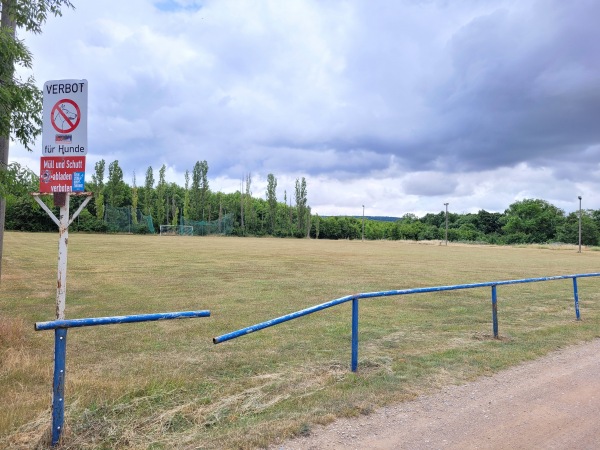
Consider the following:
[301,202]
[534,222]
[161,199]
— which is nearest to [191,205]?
[161,199]

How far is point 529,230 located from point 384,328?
117m

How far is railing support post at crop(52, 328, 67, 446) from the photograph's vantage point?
3.22 metres

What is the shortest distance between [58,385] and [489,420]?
12.3 ft

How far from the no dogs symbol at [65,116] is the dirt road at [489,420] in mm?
4584

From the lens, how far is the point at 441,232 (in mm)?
112812

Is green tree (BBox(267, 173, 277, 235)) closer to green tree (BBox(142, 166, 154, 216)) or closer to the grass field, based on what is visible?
green tree (BBox(142, 166, 154, 216))

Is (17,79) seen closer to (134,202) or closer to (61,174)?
(61,174)

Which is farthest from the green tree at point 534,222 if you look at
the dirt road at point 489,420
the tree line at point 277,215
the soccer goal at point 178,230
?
the dirt road at point 489,420

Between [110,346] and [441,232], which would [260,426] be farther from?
Answer: [441,232]

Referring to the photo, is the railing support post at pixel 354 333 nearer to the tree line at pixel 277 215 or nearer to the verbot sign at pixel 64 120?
the verbot sign at pixel 64 120

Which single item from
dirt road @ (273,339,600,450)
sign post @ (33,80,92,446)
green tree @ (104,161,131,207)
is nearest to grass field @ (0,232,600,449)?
dirt road @ (273,339,600,450)

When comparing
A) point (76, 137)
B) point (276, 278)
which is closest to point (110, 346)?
point (76, 137)

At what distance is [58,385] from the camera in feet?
10.7

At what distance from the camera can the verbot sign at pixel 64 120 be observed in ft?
17.7
